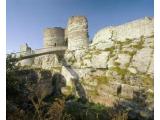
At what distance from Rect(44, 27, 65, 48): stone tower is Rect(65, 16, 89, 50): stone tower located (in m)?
3.85

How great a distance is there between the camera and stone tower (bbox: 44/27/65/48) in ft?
107

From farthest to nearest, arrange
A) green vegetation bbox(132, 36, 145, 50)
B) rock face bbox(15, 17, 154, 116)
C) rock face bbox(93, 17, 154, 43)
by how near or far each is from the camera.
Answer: rock face bbox(93, 17, 154, 43) < green vegetation bbox(132, 36, 145, 50) < rock face bbox(15, 17, 154, 116)

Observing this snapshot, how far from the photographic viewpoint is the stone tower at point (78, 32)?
91.8 ft

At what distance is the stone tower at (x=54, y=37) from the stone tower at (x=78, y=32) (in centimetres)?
385

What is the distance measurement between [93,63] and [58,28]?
35.4ft

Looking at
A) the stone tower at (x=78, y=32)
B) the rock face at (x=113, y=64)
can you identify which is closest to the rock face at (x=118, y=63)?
the rock face at (x=113, y=64)

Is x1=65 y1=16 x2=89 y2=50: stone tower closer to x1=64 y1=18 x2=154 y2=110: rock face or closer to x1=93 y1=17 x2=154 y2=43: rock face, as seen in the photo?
x1=64 y1=18 x2=154 y2=110: rock face

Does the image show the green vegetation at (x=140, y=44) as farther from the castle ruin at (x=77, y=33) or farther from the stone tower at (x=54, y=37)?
the stone tower at (x=54, y=37)

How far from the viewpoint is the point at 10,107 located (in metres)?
6.27

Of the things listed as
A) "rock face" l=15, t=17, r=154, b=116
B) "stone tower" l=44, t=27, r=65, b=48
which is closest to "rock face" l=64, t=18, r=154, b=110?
"rock face" l=15, t=17, r=154, b=116

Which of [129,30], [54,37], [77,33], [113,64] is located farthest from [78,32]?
[113,64]
